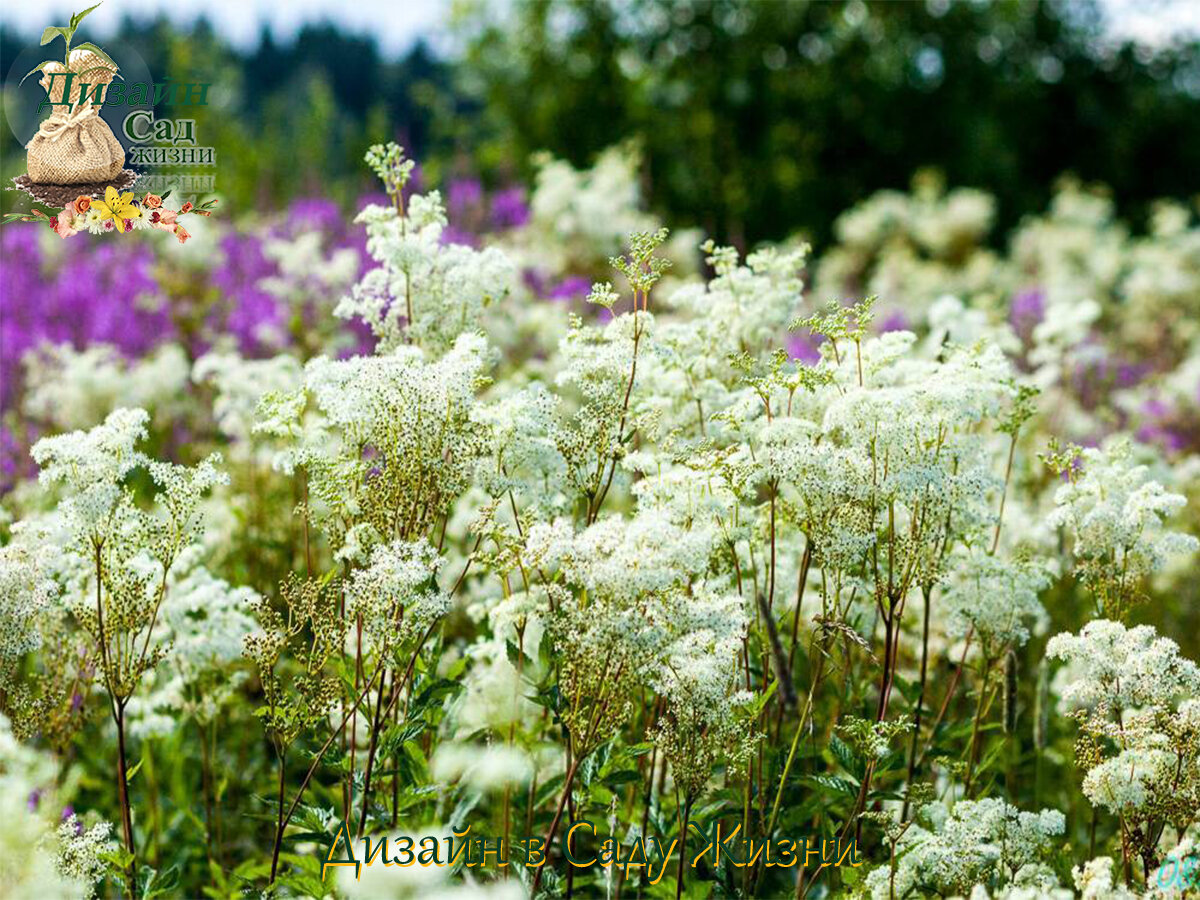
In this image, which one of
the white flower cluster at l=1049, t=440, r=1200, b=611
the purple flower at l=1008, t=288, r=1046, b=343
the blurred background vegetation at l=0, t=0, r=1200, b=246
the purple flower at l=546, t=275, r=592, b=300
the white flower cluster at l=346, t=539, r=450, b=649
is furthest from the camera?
the blurred background vegetation at l=0, t=0, r=1200, b=246

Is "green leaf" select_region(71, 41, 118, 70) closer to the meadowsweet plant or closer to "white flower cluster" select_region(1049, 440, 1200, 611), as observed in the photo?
the meadowsweet plant

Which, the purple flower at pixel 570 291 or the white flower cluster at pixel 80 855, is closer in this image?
the white flower cluster at pixel 80 855

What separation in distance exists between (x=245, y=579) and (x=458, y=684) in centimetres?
187

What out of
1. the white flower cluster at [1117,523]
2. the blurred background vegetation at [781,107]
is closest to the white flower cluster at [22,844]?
the white flower cluster at [1117,523]

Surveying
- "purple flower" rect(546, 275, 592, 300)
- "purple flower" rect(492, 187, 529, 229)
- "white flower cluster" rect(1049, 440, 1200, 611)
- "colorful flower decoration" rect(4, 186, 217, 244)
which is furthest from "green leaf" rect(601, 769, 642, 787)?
"purple flower" rect(492, 187, 529, 229)

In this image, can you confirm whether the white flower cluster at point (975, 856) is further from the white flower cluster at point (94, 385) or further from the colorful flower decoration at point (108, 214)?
the white flower cluster at point (94, 385)

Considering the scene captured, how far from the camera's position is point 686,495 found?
284cm

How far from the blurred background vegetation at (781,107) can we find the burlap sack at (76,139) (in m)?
6.97

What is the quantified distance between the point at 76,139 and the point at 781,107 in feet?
39.9

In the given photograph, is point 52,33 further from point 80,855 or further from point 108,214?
point 80,855

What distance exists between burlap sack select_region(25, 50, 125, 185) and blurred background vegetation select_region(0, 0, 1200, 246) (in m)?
6.97

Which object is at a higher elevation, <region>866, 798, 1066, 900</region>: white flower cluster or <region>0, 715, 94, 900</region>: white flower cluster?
<region>0, 715, 94, 900</region>: white flower cluster

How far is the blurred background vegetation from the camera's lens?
46.8ft

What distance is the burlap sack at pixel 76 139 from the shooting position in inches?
159
